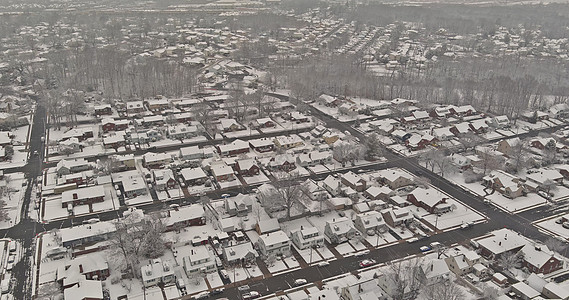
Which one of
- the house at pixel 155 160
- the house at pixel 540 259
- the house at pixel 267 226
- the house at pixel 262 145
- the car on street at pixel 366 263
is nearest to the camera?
the house at pixel 540 259

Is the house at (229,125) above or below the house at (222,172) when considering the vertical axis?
above

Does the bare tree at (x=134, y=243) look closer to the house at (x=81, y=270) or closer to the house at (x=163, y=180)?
the house at (x=81, y=270)

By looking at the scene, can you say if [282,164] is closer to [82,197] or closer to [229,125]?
[229,125]

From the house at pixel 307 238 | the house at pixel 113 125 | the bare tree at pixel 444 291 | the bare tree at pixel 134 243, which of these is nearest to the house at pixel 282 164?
the house at pixel 307 238

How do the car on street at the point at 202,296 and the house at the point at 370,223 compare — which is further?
the house at the point at 370,223

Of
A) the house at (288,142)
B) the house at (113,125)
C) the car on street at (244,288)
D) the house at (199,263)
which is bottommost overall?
the car on street at (244,288)

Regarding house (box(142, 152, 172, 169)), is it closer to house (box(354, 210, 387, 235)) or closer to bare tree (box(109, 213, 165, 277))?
bare tree (box(109, 213, 165, 277))
